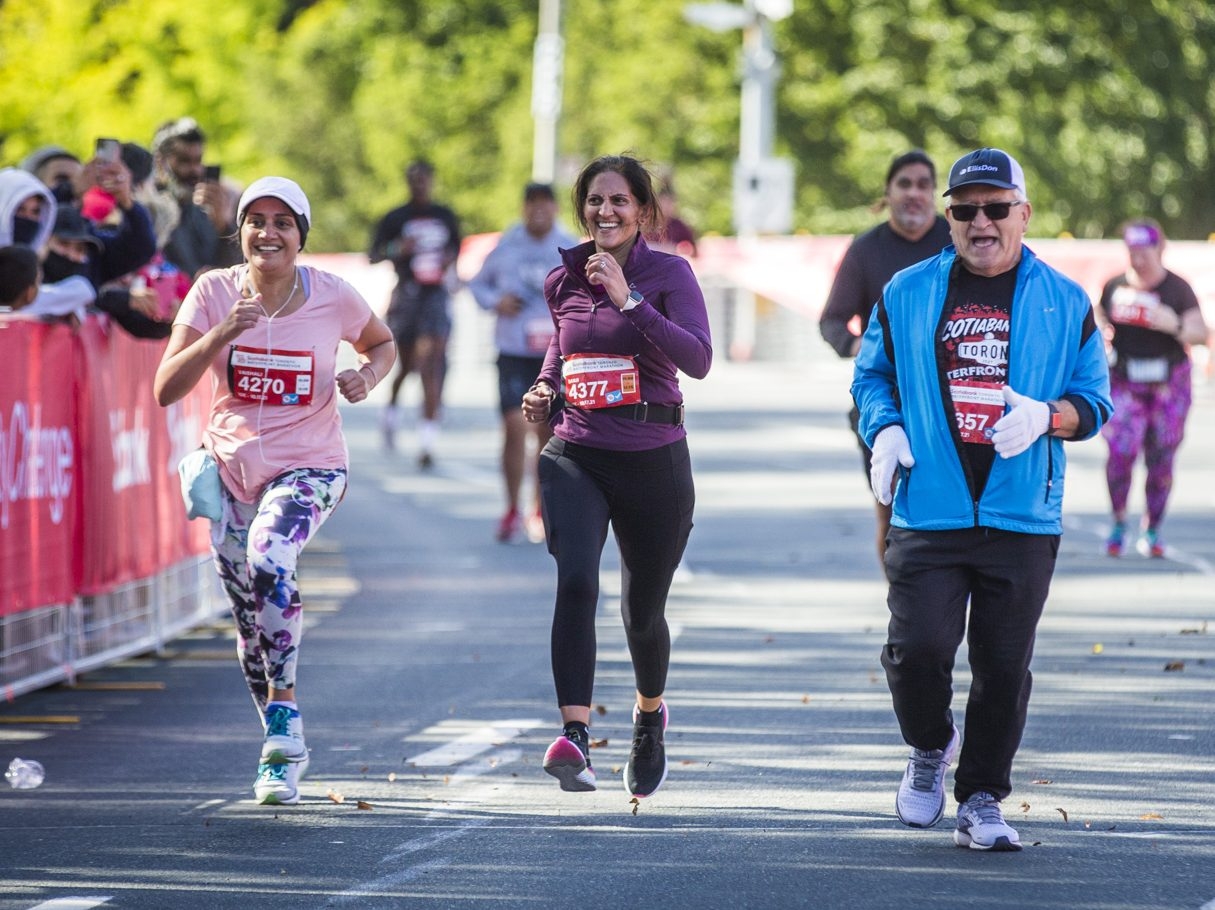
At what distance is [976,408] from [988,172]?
64 cm

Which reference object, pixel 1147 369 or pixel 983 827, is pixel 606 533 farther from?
pixel 1147 369

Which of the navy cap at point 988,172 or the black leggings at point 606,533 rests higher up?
the navy cap at point 988,172

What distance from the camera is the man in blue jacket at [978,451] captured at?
671 centimetres

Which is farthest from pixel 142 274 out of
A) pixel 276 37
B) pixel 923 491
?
pixel 276 37

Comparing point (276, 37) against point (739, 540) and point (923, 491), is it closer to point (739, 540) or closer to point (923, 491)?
point (739, 540)

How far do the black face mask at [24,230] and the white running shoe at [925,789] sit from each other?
5197mm

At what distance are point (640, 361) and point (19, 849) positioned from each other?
233 cm

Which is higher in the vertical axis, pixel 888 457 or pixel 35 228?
pixel 35 228

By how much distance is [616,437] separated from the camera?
296 inches

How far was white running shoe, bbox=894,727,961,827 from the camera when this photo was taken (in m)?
6.98

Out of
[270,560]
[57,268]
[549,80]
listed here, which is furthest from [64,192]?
[549,80]

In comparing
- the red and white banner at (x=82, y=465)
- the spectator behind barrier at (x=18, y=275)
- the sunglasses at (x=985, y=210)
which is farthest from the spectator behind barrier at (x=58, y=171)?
the sunglasses at (x=985, y=210)

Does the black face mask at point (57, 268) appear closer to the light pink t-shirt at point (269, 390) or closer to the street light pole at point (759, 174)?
the light pink t-shirt at point (269, 390)

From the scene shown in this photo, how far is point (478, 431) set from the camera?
25141 millimetres
